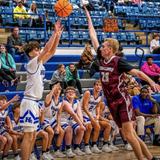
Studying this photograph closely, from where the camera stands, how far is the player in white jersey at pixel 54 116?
8664 mm

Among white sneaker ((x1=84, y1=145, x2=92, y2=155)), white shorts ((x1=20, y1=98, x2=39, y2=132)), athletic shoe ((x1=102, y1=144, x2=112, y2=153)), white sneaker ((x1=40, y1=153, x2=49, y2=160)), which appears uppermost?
white shorts ((x1=20, y1=98, x2=39, y2=132))

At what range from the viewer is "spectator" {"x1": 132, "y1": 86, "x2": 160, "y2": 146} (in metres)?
10.0

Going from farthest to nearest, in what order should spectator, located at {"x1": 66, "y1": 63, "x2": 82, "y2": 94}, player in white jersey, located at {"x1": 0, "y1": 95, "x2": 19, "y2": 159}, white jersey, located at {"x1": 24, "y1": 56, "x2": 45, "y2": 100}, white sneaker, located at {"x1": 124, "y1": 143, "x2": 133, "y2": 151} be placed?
1. spectator, located at {"x1": 66, "y1": 63, "x2": 82, "y2": 94}
2. white sneaker, located at {"x1": 124, "y1": 143, "x2": 133, "y2": 151}
3. player in white jersey, located at {"x1": 0, "y1": 95, "x2": 19, "y2": 159}
4. white jersey, located at {"x1": 24, "y1": 56, "x2": 45, "y2": 100}

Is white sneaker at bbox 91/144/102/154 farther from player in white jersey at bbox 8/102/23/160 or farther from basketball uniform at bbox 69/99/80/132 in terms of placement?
player in white jersey at bbox 8/102/23/160

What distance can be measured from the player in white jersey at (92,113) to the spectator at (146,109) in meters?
0.91

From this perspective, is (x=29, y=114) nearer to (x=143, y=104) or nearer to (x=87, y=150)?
(x=87, y=150)

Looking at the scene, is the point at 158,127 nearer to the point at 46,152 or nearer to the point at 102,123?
the point at 102,123

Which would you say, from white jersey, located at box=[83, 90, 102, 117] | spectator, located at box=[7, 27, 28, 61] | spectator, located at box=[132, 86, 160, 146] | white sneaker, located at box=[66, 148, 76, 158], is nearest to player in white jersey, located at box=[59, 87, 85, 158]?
white sneaker, located at box=[66, 148, 76, 158]

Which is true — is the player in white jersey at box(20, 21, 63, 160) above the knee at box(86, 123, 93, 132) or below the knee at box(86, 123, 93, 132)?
above

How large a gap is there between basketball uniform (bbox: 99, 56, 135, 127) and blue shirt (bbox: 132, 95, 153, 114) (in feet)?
11.4

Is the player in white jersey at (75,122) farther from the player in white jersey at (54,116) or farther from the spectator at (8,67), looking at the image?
the spectator at (8,67)

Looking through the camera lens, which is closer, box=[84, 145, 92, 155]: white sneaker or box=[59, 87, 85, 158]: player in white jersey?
box=[59, 87, 85, 158]: player in white jersey

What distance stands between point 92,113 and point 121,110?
2932mm

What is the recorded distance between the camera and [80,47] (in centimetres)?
1573
